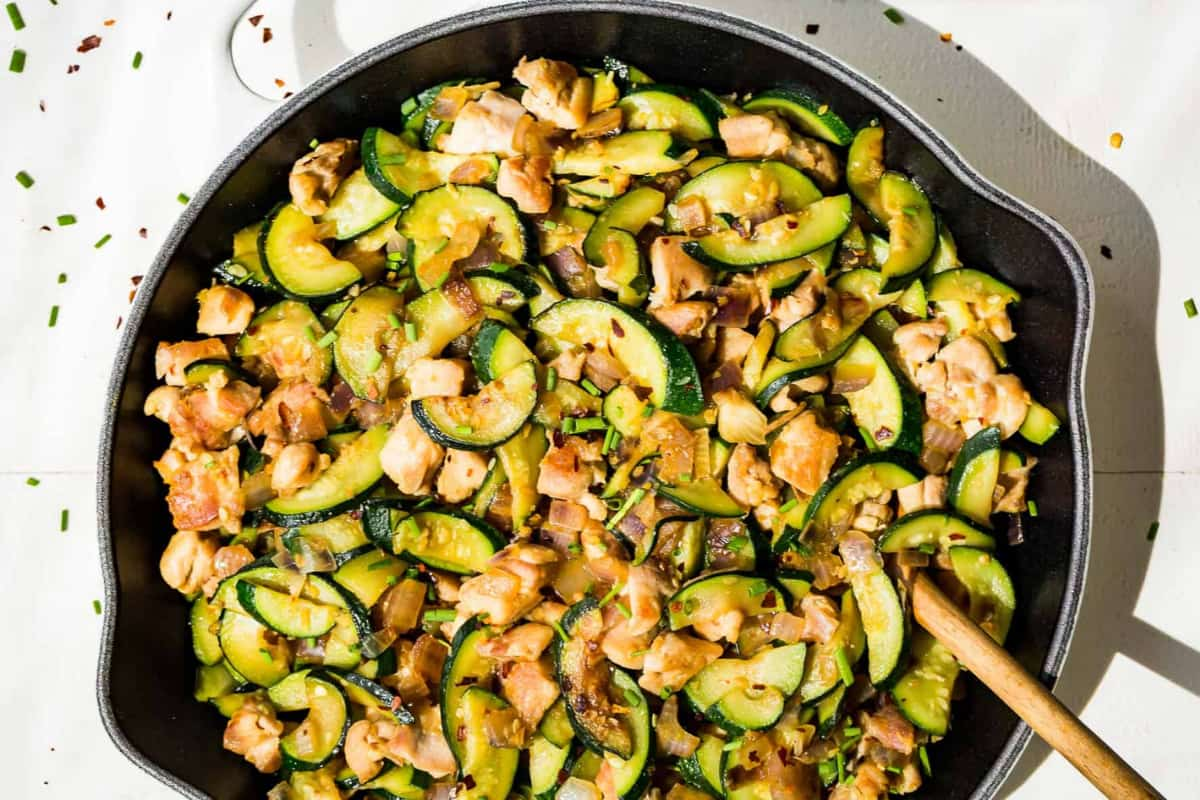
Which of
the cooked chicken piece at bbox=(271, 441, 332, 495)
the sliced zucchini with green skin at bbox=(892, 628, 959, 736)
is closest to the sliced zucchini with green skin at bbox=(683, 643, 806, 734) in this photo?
the sliced zucchini with green skin at bbox=(892, 628, 959, 736)

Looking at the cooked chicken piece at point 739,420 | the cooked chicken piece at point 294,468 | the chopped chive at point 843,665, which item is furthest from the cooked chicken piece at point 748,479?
the cooked chicken piece at point 294,468

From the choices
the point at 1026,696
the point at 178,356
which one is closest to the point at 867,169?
the point at 1026,696

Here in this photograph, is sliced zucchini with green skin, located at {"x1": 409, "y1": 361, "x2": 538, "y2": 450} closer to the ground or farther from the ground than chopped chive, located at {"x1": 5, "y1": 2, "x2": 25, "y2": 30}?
closer to the ground

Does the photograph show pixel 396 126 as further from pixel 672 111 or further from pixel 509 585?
pixel 509 585

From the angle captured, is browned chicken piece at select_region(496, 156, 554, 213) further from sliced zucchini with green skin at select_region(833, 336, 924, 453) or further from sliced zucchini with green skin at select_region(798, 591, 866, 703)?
sliced zucchini with green skin at select_region(798, 591, 866, 703)

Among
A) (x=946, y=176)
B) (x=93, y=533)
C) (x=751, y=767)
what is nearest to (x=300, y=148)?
(x=93, y=533)

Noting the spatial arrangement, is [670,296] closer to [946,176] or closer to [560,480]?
[560,480]

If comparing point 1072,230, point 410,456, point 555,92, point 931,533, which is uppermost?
point 1072,230
